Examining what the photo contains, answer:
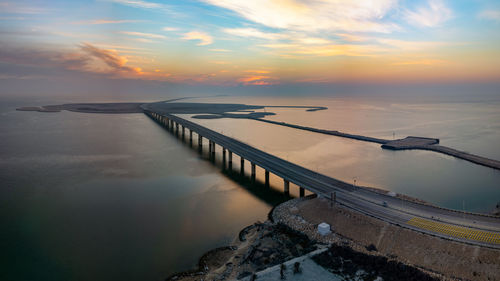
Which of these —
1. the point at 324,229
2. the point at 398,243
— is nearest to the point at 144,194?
the point at 324,229

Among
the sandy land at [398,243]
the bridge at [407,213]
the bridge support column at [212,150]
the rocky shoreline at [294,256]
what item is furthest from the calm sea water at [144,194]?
the sandy land at [398,243]

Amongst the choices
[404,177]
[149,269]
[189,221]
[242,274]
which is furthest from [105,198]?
[404,177]

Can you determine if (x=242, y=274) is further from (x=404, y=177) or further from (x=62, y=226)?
(x=404, y=177)

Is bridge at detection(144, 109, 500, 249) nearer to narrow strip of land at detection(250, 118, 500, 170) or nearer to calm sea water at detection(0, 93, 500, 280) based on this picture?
calm sea water at detection(0, 93, 500, 280)

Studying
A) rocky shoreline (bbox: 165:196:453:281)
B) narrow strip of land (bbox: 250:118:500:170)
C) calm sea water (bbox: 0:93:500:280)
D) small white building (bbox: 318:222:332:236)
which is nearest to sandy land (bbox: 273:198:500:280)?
rocky shoreline (bbox: 165:196:453:281)

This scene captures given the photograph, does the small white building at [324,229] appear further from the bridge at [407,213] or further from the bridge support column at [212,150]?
the bridge support column at [212,150]

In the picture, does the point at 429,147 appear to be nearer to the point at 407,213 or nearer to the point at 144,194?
the point at 407,213
